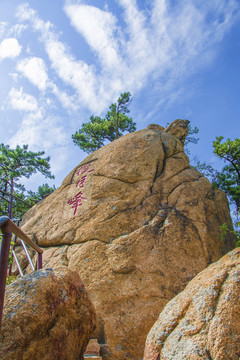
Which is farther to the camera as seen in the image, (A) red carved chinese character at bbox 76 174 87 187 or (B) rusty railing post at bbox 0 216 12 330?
(A) red carved chinese character at bbox 76 174 87 187

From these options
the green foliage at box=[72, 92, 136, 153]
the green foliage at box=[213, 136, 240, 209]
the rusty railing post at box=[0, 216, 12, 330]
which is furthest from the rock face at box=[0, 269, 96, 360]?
the green foliage at box=[72, 92, 136, 153]

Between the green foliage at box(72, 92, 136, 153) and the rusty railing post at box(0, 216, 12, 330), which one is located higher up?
the green foliage at box(72, 92, 136, 153)

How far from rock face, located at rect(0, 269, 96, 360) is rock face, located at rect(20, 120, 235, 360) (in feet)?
8.05

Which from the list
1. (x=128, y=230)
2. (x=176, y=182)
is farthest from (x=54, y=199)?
(x=176, y=182)

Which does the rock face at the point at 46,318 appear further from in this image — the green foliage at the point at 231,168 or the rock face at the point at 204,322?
the green foliage at the point at 231,168

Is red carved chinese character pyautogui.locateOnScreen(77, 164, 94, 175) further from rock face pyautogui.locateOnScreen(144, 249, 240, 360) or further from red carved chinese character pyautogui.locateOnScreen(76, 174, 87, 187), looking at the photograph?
rock face pyautogui.locateOnScreen(144, 249, 240, 360)

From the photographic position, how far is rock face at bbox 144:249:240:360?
1984 mm

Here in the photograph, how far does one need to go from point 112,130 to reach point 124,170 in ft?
39.8

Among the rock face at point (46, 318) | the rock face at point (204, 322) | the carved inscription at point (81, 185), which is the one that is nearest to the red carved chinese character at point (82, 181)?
the carved inscription at point (81, 185)

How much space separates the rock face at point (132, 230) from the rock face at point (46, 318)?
245 centimetres

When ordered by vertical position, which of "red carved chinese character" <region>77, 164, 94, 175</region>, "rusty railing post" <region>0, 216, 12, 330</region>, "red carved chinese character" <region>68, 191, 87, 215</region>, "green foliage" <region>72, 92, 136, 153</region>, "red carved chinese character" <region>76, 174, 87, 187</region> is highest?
"green foliage" <region>72, 92, 136, 153</region>

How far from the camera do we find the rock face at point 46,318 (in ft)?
7.24

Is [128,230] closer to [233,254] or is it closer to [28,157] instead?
[233,254]

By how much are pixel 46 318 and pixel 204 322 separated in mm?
1345
